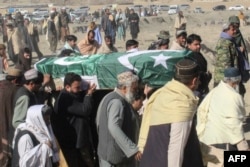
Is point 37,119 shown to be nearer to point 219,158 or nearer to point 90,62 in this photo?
point 219,158

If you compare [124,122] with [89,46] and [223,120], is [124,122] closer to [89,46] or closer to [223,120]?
[223,120]

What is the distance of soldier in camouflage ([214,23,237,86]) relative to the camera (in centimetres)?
918

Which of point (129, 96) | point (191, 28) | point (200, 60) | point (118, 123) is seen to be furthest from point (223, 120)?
point (191, 28)

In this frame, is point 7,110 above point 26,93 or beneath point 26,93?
beneath

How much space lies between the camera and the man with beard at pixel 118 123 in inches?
230

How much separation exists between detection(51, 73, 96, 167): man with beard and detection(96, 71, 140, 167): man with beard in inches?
31.1

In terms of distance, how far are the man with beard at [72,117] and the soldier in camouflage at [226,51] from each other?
2718 millimetres

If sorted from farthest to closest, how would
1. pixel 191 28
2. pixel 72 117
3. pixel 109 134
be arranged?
1. pixel 191 28
2. pixel 72 117
3. pixel 109 134

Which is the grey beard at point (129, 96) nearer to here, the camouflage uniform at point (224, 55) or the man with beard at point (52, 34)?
the camouflage uniform at point (224, 55)

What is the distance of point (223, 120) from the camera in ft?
21.0

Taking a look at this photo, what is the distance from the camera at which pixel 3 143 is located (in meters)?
6.83

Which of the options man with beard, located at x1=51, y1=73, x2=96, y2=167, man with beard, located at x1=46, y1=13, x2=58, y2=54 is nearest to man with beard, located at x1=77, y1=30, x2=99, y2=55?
man with beard, located at x1=51, y1=73, x2=96, y2=167

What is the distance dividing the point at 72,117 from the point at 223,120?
1.58 m

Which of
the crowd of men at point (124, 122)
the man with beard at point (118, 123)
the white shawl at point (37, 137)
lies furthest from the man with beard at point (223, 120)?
A: the white shawl at point (37, 137)
